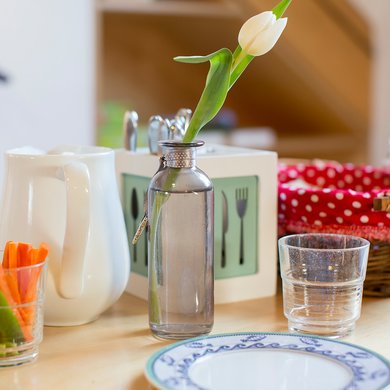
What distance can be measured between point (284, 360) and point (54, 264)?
0.27 meters

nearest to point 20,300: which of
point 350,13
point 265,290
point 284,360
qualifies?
point 284,360

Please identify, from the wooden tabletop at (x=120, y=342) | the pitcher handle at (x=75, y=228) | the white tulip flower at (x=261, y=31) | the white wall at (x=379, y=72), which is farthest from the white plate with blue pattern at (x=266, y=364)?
the white wall at (x=379, y=72)

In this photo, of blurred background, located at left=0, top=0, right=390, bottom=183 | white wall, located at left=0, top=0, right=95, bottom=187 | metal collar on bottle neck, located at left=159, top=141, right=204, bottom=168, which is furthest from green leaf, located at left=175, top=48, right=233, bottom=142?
white wall, located at left=0, top=0, right=95, bottom=187

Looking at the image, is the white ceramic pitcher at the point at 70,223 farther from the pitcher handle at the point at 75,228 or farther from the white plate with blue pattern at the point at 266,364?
the white plate with blue pattern at the point at 266,364

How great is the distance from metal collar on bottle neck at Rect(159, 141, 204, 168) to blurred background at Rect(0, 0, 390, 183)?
1301 mm

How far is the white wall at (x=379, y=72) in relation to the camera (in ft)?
8.53

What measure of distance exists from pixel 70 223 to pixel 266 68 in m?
1.87

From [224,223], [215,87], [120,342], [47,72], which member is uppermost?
[47,72]

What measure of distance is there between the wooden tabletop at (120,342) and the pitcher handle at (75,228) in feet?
0.20

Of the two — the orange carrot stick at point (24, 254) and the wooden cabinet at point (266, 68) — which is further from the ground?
the wooden cabinet at point (266, 68)

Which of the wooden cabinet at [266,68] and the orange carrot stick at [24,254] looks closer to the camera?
the orange carrot stick at [24,254]

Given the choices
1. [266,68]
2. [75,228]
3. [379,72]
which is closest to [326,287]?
[75,228]

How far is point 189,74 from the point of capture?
2834 mm

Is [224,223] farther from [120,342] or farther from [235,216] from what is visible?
[120,342]
